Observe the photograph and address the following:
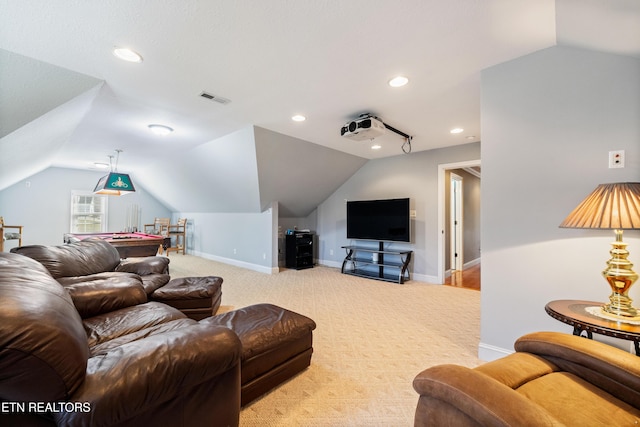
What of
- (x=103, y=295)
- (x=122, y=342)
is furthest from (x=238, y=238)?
(x=122, y=342)

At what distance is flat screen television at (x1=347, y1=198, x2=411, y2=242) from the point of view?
196 inches

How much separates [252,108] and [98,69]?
1.38m

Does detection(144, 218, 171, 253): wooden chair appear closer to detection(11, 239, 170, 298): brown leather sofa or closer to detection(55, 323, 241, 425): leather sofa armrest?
detection(11, 239, 170, 298): brown leather sofa

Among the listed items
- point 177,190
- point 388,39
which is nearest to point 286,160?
point 388,39

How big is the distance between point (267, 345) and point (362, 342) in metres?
1.21

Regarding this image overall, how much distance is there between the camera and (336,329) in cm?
289

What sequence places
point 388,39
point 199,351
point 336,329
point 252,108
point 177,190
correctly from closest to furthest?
point 199,351 < point 388,39 < point 336,329 < point 252,108 < point 177,190

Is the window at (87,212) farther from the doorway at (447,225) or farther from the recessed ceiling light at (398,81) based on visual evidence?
the doorway at (447,225)

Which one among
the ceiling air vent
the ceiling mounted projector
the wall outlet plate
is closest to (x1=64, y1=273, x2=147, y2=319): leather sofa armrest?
the ceiling air vent

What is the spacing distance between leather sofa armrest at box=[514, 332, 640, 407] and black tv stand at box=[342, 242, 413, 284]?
348cm

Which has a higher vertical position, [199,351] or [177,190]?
[177,190]

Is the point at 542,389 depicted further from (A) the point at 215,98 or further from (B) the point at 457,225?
(B) the point at 457,225

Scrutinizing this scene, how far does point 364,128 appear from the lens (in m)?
3.10

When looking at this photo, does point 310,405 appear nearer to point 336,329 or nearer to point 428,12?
point 336,329
